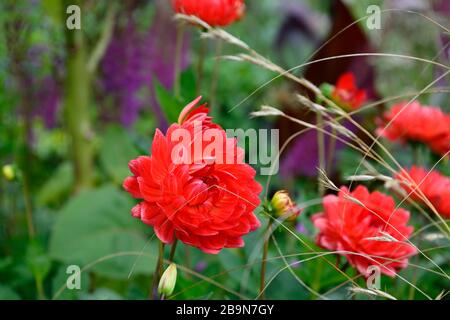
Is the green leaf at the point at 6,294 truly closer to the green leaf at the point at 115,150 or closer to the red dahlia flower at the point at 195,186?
the red dahlia flower at the point at 195,186

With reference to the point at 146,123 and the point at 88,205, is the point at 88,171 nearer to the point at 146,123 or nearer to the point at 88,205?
the point at 88,205

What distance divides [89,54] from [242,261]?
24.1 inches

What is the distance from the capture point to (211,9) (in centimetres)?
59

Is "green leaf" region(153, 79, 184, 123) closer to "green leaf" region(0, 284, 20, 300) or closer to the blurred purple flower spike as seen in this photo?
"green leaf" region(0, 284, 20, 300)

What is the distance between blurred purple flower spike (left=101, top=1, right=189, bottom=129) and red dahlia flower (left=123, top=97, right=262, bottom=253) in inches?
28.2

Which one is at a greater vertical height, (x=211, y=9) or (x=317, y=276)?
(x=211, y=9)

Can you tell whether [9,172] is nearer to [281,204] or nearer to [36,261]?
[36,261]

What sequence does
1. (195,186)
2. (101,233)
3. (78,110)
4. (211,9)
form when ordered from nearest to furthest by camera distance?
1. (195,186)
2. (211,9)
3. (101,233)
4. (78,110)

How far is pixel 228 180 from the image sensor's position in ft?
1.53

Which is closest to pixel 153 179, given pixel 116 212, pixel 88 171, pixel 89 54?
pixel 116 212

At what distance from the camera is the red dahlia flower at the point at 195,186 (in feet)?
1.46

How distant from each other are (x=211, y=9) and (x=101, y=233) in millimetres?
430

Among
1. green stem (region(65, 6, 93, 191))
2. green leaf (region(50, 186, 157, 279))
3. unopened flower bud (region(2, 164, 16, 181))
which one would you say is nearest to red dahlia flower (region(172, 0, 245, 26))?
unopened flower bud (region(2, 164, 16, 181))

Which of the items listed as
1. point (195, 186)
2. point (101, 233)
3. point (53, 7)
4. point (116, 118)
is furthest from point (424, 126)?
point (116, 118)
